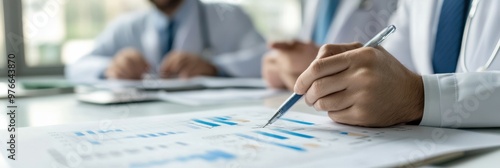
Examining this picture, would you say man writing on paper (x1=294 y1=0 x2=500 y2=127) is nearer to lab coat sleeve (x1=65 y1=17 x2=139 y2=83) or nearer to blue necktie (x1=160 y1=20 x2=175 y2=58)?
lab coat sleeve (x1=65 y1=17 x2=139 y2=83)

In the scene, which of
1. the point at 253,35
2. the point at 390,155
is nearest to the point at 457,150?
the point at 390,155

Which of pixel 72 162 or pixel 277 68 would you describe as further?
pixel 277 68

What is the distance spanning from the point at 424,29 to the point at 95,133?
0.63 meters

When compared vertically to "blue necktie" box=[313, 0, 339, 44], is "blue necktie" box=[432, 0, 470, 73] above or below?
below

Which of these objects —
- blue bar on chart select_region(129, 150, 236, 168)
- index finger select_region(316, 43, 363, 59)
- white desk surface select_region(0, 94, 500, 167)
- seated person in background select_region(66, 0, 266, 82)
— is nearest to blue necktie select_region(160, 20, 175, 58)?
seated person in background select_region(66, 0, 266, 82)

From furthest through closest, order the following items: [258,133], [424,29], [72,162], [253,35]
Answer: [253,35] → [424,29] → [258,133] → [72,162]

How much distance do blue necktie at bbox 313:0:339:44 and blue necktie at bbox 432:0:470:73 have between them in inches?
22.0

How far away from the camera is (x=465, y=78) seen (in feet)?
1.47

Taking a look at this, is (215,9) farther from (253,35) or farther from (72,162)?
(72,162)

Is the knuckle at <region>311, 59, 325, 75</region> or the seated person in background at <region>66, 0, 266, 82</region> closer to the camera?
the knuckle at <region>311, 59, 325, 75</region>

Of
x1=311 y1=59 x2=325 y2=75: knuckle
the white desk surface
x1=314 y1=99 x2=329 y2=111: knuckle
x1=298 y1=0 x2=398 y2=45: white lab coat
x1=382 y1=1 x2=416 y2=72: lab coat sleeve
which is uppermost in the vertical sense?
x1=298 y1=0 x2=398 y2=45: white lab coat

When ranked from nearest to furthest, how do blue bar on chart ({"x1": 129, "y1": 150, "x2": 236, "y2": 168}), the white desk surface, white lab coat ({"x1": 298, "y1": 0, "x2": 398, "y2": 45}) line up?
blue bar on chart ({"x1": 129, "y1": 150, "x2": 236, "y2": 168}), the white desk surface, white lab coat ({"x1": 298, "y1": 0, "x2": 398, "y2": 45})

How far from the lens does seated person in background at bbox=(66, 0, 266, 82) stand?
144 centimetres

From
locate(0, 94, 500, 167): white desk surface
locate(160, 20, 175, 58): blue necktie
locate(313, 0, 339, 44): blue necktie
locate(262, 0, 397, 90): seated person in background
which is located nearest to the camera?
locate(0, 94, 500, 167): white desk surface
